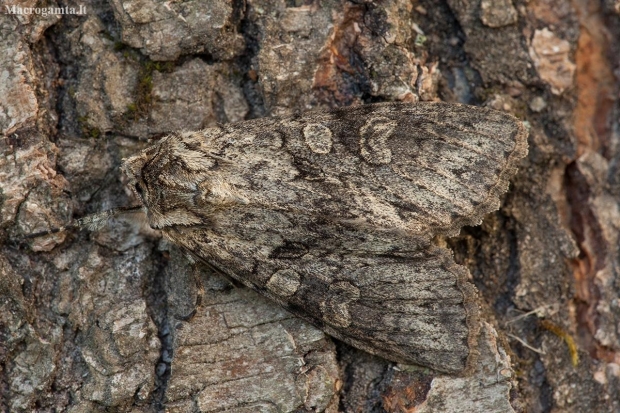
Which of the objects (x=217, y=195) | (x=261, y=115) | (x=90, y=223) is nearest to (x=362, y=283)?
(x=217, y=195)

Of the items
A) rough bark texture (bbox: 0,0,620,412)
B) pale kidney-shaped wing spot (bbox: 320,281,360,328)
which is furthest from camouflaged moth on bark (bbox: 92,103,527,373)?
rough bark texture (bbox: 0,0,620,412)

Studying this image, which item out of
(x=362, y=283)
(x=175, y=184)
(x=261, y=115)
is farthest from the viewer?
(x=261, y=115)

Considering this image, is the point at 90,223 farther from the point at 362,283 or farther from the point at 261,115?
the point at 362,283

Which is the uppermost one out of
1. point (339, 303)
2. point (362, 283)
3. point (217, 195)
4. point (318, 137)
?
point (318, 137)

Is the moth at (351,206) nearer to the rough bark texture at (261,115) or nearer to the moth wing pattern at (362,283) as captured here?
the moth wing pattern at (362,283)

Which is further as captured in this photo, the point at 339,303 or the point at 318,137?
the point at 318,137

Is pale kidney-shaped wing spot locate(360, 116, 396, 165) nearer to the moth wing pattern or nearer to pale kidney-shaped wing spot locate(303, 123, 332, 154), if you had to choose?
pale kidney-shaped wing spot locate(303, 123, 332, 154)
